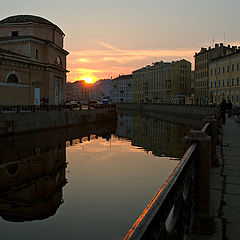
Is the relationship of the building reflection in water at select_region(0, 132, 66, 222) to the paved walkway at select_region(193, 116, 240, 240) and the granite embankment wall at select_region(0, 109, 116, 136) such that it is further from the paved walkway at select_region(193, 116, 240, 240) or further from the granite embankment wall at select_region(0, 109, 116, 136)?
the paved walkway at select_region(193, 116, 240, 240)

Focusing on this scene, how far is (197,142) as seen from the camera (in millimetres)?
5203

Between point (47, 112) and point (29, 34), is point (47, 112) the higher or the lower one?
the lower one

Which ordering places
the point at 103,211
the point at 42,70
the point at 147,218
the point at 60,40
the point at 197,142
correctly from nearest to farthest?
the point at 147,218 → the point at 197,142 → the point at 103,211 → the point at 42,70 → the point at 60,40

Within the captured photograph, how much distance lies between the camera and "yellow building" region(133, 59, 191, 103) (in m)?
108

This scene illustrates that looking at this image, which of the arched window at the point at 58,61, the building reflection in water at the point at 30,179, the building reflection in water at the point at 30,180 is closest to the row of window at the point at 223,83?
the arched window at the point at 58,61

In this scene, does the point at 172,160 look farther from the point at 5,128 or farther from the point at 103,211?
the point at 5,128

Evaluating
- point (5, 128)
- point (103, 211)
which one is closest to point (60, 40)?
point (5, 128)

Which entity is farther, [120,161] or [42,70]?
[42,70]

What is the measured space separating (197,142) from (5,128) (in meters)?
24.7

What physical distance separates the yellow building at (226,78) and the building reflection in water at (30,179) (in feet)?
155

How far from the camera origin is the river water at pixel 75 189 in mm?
8867

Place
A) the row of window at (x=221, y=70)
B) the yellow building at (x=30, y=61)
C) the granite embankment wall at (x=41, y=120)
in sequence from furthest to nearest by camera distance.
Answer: the row of window at (x=221, y=70)
the yellow building at (x=30, y=61)
the granite embankment wall at (x=41, y=120)

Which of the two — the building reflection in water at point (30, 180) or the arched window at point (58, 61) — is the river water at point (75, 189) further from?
the arched window at point (58, 61)

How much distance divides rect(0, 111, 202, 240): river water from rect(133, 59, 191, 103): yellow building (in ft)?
271
